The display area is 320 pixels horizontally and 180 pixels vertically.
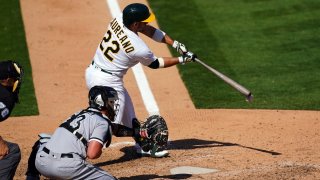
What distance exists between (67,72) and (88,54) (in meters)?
1.01

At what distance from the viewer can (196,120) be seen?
1339 centimetres

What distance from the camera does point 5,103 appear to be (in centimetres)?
868

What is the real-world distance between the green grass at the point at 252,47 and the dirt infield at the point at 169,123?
0.59 m

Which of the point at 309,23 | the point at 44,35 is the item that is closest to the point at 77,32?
the point at 44,35

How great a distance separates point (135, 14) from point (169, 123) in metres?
2.87

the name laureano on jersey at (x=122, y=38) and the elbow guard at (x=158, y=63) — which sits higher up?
the name laureano on jersey at (x=122, y=38)

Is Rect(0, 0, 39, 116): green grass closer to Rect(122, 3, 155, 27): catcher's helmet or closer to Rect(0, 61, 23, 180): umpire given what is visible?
Rect(122, 3, 155, 27): catcher's helmet

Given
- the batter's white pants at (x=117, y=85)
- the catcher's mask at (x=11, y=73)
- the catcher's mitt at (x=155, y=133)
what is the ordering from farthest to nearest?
the catcher's mitt at (x=155, y=133), the batter's white pants at (x=117, y=85), the catcher's mask at (x=11, y=73)

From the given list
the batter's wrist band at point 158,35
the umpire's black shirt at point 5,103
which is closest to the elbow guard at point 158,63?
the batter's wrist band at point 158,35

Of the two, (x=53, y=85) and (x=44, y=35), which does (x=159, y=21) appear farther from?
(x=53, y=85)

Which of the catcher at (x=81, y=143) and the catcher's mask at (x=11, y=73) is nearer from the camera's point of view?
the catcher at (x=81, y=143)

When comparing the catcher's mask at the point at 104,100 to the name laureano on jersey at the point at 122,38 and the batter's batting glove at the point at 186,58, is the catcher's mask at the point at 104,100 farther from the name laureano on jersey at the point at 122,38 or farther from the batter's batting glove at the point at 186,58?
the batter's batting glove at the point at 186,58

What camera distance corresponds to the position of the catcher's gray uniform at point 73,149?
28.0 feet

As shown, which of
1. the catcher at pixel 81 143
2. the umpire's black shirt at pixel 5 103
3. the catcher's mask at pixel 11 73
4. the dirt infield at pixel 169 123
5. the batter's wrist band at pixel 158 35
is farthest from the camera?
the batter's wrist band at pixel 158 35
